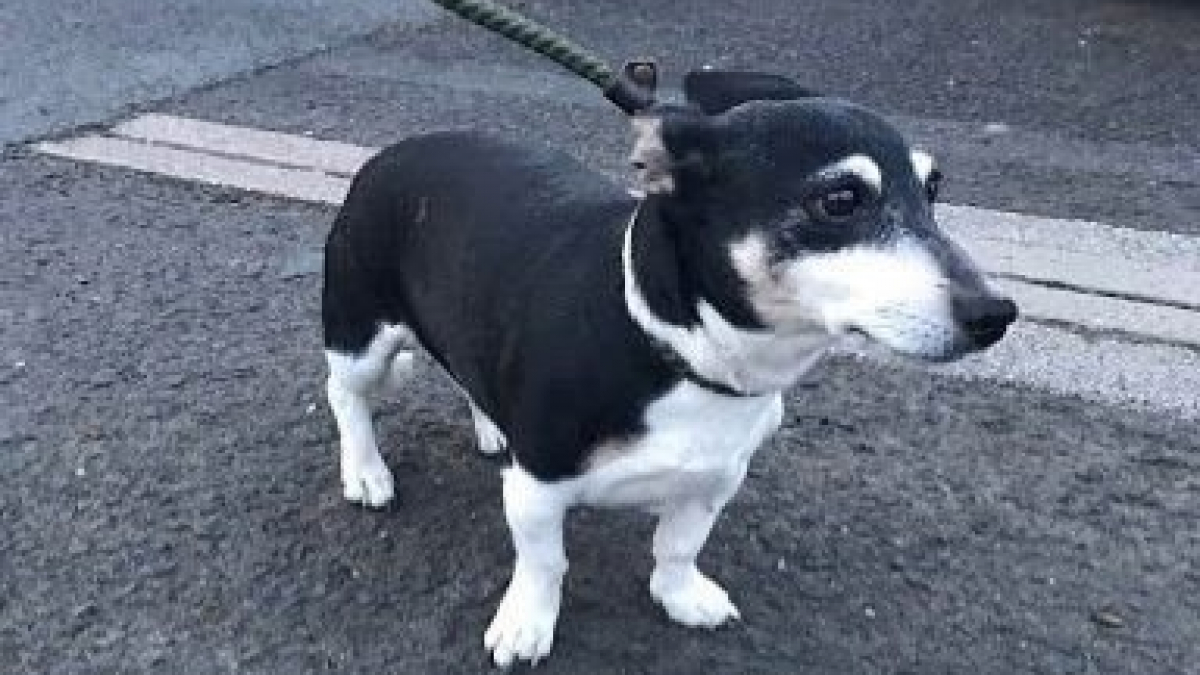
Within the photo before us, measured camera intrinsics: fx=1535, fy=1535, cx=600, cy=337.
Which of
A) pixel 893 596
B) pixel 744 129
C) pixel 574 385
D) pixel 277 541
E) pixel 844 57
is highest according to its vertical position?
pixel 744 129

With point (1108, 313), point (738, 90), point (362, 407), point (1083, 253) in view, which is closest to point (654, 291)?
point (738, 90)

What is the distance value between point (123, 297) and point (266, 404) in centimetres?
92

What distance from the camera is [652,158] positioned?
2.48m

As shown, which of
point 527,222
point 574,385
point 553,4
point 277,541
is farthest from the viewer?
point 553,4

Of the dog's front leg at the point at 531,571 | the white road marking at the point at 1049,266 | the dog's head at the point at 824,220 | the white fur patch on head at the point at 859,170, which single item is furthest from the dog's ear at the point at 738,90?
the white road marking at the point at 1049,266

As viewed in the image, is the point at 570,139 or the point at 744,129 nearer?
the point at 744,129

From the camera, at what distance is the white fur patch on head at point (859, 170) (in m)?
2.39

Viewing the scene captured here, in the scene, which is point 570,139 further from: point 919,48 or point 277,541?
point 277,541

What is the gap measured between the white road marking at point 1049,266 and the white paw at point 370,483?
62.0 inches

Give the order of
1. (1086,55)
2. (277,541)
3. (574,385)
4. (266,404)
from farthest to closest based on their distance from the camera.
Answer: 1. (1086,55)
2. (266,404)
3. (277,541)
4. (574,385)

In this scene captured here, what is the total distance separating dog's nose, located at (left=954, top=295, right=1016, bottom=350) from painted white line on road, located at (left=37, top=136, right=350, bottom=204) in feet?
11.0

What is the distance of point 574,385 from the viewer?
8.80 feet

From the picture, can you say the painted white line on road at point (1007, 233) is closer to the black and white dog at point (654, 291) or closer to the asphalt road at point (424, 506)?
the asphalt road at point (424, 506)

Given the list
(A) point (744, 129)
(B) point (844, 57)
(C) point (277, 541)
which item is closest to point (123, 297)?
(C) point (277, 541)
